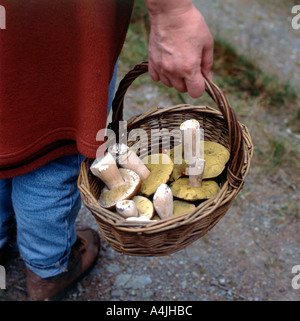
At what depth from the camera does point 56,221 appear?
128cm

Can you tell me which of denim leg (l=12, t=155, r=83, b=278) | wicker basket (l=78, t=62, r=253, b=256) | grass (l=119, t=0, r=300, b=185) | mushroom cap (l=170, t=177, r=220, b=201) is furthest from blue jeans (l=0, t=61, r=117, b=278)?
grass (l=119, t=0, r=300, b=185)

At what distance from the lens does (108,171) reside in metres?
1.10

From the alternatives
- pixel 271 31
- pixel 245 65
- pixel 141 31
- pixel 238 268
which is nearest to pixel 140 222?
pixel 238 268

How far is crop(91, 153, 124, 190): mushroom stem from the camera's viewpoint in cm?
109

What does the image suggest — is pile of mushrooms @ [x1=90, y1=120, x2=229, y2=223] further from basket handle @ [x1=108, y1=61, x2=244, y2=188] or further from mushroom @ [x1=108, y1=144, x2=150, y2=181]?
basket handle @ [x1=108, y1=61, x2=244, y2=188]

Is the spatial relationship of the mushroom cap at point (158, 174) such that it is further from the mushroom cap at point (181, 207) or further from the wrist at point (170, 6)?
the wrist at point (170, 6)

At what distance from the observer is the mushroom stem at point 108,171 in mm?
1095

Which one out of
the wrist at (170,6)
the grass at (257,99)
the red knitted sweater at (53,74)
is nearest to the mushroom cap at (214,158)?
the red knitted sweater at (53,74)

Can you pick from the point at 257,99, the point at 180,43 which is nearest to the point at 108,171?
the point at 180,43

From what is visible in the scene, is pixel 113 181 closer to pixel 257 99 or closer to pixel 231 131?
pixel 231 131

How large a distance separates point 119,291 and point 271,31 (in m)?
2.62

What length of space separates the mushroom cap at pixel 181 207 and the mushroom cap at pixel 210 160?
106mm

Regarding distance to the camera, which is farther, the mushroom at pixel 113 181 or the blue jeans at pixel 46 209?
the blue jeans at pixel 46 209
